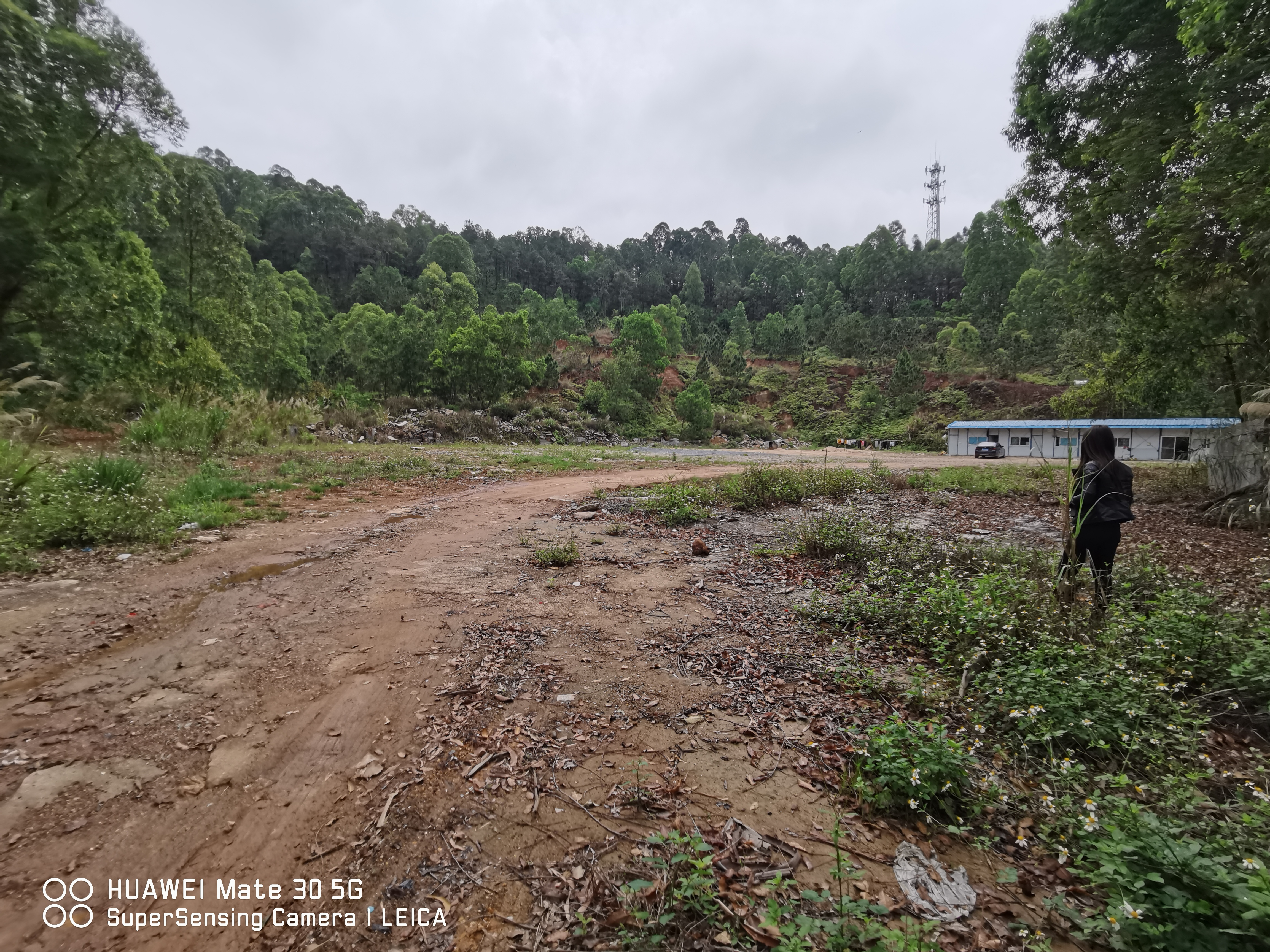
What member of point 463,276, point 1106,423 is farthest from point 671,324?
point 1106,423

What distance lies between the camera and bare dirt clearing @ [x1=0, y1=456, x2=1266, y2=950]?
2.01m

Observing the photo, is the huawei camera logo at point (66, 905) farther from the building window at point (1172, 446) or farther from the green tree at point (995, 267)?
the green tree at point (995, 267)

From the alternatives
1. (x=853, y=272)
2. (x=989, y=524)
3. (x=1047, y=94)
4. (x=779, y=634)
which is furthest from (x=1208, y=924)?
(x=853, y=272)

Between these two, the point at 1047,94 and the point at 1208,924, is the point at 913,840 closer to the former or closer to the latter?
the point at 1208,924

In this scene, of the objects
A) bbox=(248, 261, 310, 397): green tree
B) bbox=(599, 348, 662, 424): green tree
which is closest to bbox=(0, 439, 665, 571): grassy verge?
bbox=(248, 261, 310, 397): green tree

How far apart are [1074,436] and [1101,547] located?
3663cm

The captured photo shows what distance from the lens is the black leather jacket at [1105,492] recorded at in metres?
4.58

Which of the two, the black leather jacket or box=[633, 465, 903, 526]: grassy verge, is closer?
the black leather jacket

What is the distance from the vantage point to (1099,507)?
461 centimetres

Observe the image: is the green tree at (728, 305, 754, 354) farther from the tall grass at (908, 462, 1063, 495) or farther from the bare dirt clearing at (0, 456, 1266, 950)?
the bare dirt clearing at (0, 456, 1266, 950)

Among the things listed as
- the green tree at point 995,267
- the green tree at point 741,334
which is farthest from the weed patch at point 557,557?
the green tree at point 995,267

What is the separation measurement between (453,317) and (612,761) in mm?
39462

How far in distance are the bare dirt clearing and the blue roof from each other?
1148 inches

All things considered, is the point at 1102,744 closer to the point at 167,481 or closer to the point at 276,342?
the point at 167,481
